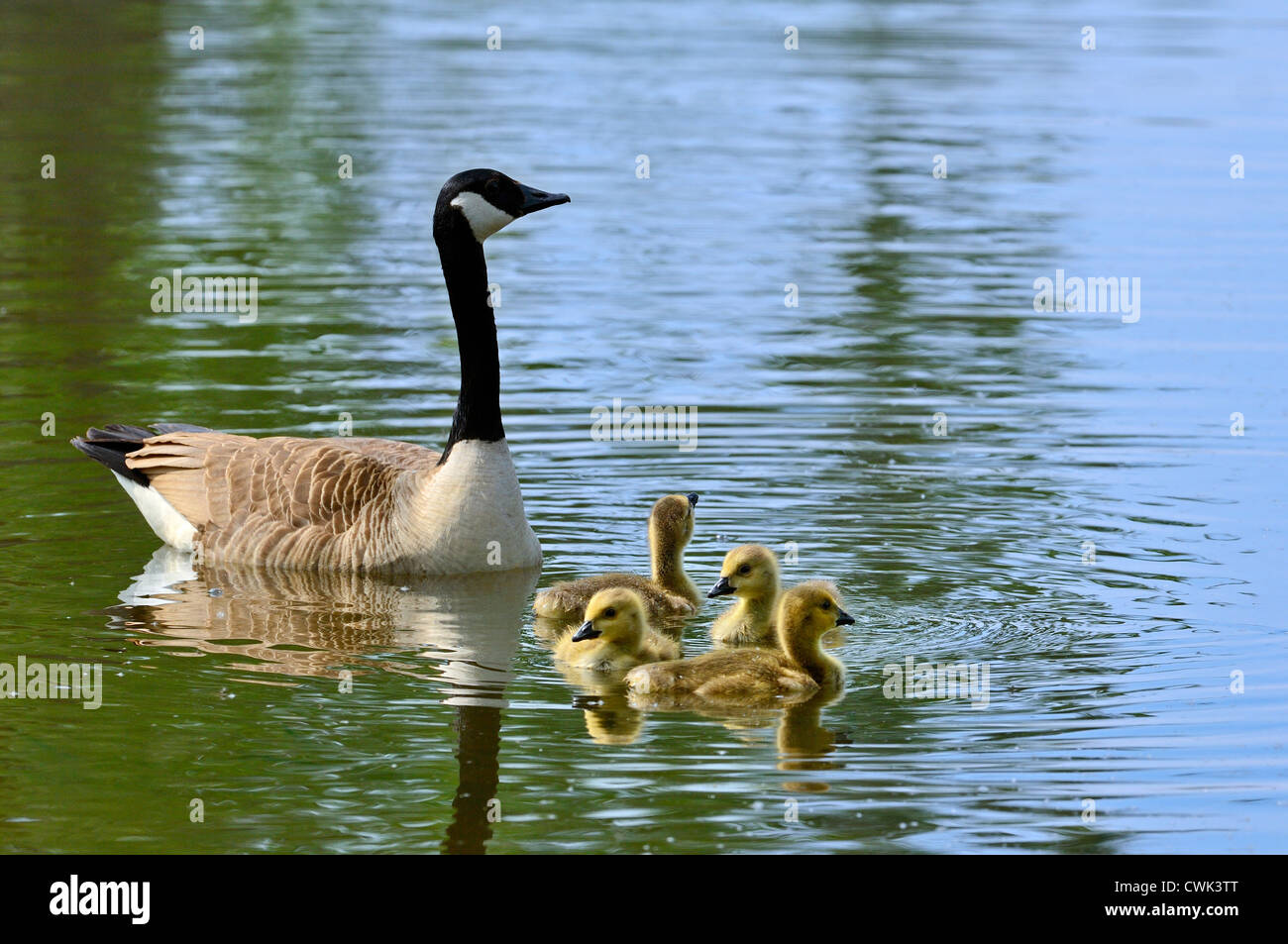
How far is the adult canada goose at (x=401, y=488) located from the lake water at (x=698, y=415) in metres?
0.29

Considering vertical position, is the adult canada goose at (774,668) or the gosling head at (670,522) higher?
the gosling head at (670,522)

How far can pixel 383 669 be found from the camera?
34.6 feet

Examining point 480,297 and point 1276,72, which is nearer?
point 480,297

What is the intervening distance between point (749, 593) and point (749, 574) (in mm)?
146

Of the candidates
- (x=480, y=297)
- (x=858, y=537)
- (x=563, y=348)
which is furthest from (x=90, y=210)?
(x=858, y=537)

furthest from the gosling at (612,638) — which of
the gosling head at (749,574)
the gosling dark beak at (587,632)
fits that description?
the gosling head at (749,574)

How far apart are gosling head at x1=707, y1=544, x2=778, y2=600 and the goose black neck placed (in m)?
2.35

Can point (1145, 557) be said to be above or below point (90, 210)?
below

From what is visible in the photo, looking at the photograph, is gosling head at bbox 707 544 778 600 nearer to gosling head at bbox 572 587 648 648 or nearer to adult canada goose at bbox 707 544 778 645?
adult canada goose at bbox 707 544 778 645

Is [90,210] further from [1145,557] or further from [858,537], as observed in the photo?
[1145,557]

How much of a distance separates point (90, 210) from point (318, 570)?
42.2ft

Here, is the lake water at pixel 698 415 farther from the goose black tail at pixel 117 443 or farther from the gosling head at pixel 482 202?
the gosling head at pixel 482 202

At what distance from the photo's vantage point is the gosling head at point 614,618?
10258 mm

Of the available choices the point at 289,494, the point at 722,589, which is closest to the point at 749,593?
the point at 722,589
